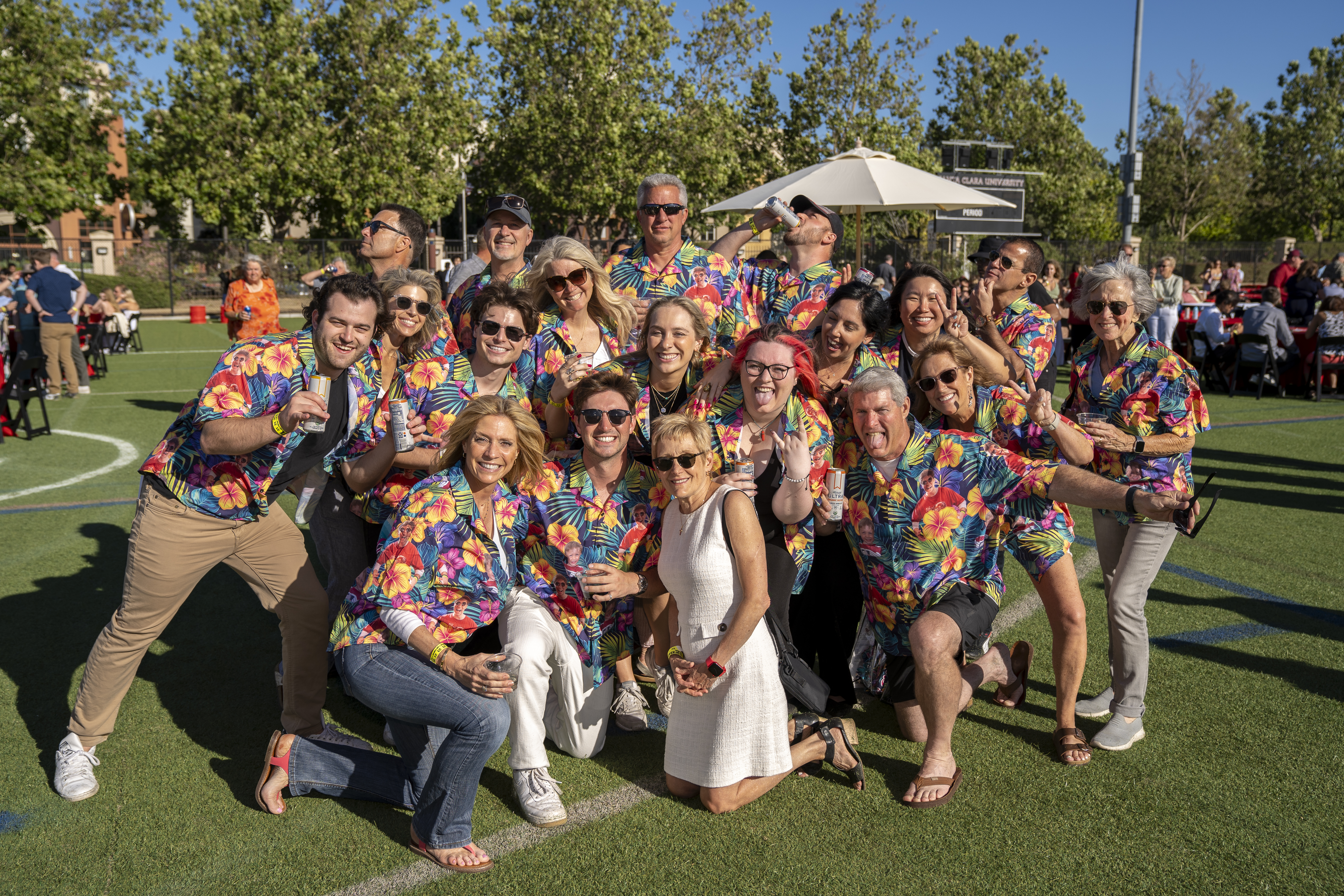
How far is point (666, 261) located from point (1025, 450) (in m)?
2.19

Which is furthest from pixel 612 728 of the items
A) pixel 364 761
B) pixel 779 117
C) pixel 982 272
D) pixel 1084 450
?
pixel 779 117

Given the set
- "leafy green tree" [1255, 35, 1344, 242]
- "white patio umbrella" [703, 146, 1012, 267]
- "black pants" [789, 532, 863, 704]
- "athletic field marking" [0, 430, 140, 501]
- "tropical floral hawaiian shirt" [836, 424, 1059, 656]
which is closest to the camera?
"tropical floral hawaiian shirt" [836, 424, 1059, 656]

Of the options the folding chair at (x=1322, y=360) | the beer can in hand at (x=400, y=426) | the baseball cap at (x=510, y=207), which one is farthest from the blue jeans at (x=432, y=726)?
the folding chair at (x=1322, y=360)

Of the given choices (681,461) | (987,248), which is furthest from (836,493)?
(987,248)

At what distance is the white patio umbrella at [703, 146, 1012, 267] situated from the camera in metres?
9.25

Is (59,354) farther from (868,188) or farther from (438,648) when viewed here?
(438,648)

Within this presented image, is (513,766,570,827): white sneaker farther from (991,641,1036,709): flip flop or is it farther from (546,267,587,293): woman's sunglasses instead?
(546,267,587,293): woman's sunglasses

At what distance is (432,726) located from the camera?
331cm

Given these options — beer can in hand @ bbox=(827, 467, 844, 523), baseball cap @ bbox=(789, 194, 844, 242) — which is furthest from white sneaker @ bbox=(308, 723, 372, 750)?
baseball cap @ bbox=(789, 194, 844, 242)

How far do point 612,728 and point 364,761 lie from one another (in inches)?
44.3

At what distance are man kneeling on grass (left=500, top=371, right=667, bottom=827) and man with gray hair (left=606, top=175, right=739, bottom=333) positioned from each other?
4.13ft

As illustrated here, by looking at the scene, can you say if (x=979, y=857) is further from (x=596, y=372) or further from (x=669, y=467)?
(x=596, y=372)

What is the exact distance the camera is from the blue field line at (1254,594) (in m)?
5.32

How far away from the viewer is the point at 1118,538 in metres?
4.12
